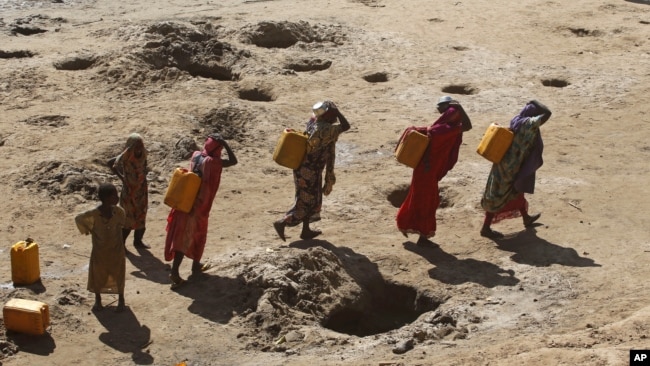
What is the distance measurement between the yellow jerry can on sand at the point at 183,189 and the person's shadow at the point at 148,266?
0.85 metres

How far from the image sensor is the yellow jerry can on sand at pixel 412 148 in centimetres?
984

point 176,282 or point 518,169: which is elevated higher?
point 518,169

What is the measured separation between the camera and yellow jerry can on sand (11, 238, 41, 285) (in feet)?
29.4

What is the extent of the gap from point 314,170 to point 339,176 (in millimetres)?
2080

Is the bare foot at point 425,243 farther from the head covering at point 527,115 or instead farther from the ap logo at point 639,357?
the ap logo at point 639,357

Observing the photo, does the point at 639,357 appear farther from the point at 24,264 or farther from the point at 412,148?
the point at 24,264

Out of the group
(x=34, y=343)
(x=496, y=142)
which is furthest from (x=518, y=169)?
(x=34, y=343)

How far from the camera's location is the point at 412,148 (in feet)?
32.4

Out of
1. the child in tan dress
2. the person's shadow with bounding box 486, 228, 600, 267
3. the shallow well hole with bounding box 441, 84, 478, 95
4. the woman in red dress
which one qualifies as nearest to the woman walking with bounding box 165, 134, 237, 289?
the child in tan dress

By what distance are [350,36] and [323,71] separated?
1.52 m

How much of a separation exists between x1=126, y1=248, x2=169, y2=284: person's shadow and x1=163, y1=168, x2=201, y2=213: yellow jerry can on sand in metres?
0.85

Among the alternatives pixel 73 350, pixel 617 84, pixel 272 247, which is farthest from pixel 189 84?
pixel 73 350

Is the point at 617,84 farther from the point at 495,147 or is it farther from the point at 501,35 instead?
the point at 495,147

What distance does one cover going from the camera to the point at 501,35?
17.2m
